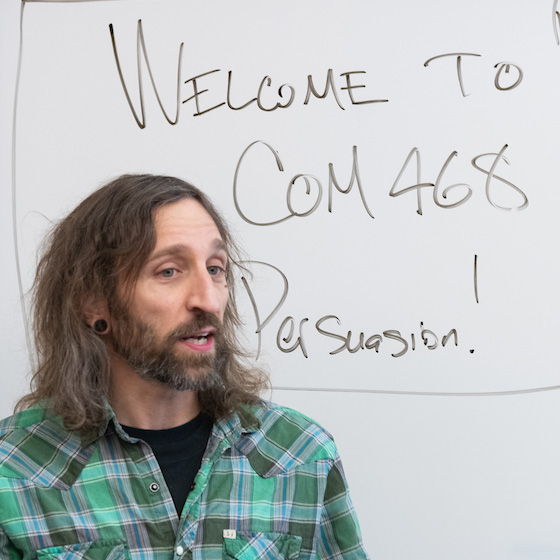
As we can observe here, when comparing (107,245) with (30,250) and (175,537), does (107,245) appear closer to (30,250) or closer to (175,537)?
(30,250)

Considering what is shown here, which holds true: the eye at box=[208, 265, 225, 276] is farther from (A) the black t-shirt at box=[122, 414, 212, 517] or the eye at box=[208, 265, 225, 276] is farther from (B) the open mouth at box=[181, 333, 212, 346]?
(A) the black t-shirt at box=[122, 414, 212, 517]

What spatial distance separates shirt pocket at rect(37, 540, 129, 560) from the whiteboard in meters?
0.42

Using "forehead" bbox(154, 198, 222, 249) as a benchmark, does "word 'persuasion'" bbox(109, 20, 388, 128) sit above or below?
above

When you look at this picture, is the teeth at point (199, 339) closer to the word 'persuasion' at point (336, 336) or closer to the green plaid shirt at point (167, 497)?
the green plaid shirt at point (167, 497)

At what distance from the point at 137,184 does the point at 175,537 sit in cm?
51

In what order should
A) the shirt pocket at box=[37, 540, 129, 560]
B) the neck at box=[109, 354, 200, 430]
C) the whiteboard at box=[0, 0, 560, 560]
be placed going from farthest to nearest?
the whiteboard at box=[0, 0, 560, 560]
the neck at box=[109, 354, 200, 430]
the shirt pocket at box=[37, 540, 129, 560]

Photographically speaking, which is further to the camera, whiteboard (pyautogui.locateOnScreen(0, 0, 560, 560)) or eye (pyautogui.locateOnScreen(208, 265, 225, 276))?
whiteboard (pyautogui.locateOnScreen(0, 0, 560, 560))

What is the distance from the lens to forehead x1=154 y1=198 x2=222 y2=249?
1.22 metres

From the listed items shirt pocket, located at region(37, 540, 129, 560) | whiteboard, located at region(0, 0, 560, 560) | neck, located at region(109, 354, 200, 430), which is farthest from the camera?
whiteboard, located at region(0, 0, 560, 560)

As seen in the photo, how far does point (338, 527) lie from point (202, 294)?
394 mm

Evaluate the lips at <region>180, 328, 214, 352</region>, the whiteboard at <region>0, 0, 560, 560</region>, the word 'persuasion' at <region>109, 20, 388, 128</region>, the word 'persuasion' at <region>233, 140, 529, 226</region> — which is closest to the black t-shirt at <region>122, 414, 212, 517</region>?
the lips at <region>180, 328, 214, 352</region>

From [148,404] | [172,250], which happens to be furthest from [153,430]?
[172,250]

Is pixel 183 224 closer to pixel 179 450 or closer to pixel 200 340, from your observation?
pixel 200 340

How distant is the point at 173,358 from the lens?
3.90 feet
